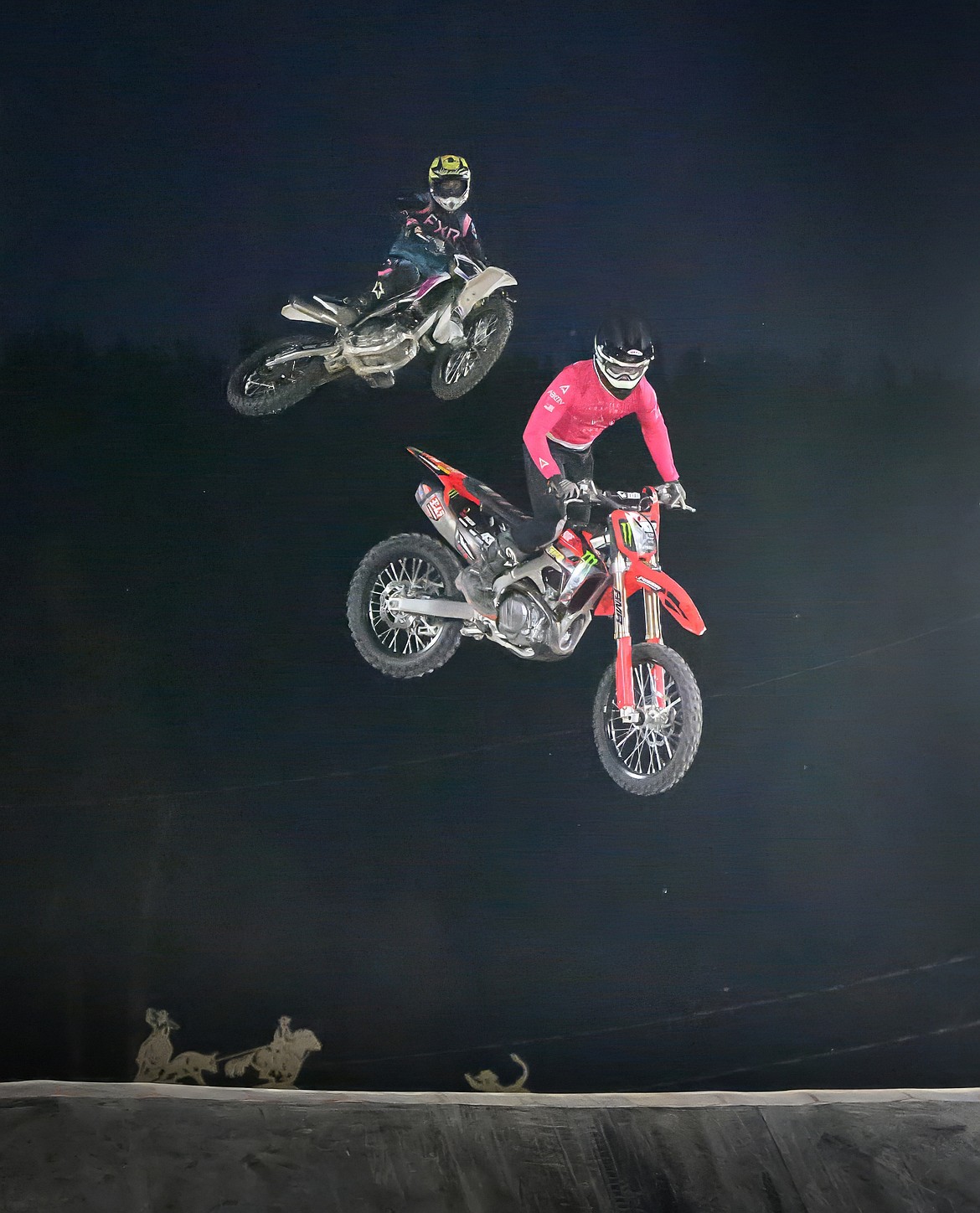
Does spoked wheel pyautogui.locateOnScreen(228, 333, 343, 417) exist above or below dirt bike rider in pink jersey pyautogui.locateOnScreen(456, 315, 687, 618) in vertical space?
above

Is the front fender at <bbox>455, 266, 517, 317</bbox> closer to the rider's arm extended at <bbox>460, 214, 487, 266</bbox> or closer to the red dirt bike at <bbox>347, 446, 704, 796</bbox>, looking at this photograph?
the rider's arm extended at <bbox>460, 214, 487, 266</bbox>

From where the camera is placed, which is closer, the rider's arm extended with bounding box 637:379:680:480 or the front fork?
the front fork

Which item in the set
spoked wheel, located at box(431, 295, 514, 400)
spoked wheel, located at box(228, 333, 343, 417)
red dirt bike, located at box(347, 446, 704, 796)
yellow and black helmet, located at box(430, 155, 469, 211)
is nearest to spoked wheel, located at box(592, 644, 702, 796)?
red dirt bike, located at box(347, 446, 704, 796)

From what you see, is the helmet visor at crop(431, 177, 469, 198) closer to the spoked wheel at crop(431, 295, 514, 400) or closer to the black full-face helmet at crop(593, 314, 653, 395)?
the spoked wheel at crop(431, 295, 514, 400)

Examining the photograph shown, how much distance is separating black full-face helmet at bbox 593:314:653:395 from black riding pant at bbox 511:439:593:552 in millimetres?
227

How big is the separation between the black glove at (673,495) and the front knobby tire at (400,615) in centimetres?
67

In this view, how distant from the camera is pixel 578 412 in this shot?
3361 millimetres

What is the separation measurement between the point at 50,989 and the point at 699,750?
211 cm

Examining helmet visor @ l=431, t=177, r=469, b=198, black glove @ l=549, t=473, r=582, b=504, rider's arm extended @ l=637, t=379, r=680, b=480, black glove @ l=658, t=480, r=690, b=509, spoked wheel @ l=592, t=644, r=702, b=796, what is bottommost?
spoked wheel @ l=592, t=644, r=702, b=796

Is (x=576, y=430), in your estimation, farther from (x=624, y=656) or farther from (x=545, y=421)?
(x=624, y=656)

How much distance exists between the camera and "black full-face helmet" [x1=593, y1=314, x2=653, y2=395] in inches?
132

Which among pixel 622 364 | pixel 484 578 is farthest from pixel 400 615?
pixel 622 364

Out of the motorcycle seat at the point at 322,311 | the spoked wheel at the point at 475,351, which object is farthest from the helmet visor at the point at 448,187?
the motorcycle seat at the point at 322,311

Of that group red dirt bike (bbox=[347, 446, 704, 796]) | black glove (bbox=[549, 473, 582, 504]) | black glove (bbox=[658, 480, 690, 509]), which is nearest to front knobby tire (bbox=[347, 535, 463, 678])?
red dirt bike (bbox=[347, 446, 704, 796])
